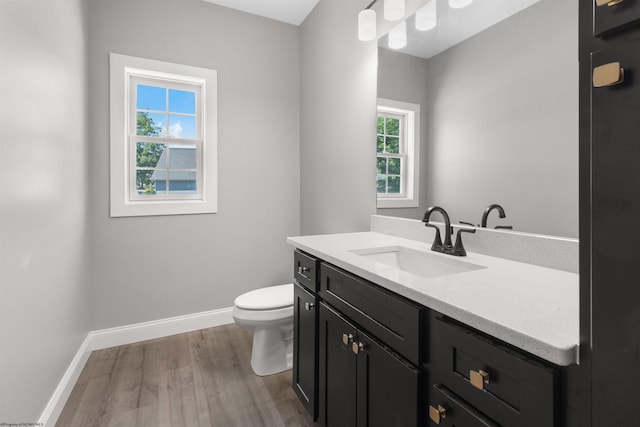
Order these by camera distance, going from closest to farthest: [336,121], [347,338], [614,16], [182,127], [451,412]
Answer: [614,16], [451,412], [347,338], [336,121], [182,127]

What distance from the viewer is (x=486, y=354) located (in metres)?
0.71

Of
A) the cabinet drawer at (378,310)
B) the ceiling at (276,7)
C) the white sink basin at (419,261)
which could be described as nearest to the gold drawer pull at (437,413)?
the cabinet drawer at (378,310)

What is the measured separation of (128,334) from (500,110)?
2923 mm

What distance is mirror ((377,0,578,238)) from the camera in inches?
44.9

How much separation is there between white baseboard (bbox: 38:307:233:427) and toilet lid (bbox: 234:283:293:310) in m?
0.84

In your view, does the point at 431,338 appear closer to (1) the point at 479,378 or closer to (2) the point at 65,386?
(1) the point at 479,378

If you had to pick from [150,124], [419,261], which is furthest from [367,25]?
[150,124]

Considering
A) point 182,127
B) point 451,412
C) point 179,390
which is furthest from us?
point 182,127

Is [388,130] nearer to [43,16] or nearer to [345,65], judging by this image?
[345,65]

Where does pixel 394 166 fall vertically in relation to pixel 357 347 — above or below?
above

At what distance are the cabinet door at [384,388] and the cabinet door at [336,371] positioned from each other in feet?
0.17

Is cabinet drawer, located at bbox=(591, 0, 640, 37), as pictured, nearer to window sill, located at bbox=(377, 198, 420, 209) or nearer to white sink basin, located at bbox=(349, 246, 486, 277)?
white sink basin, located at bbox=(349, 246, 486, 277)

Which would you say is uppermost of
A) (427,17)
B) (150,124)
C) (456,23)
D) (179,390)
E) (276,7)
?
(276,7)

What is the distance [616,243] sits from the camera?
0.52 m
